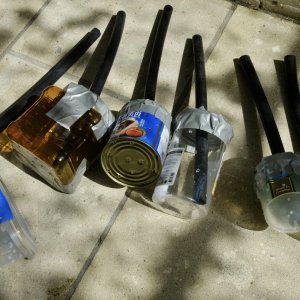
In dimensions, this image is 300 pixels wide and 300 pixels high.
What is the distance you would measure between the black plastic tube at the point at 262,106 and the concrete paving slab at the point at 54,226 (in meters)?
0.51

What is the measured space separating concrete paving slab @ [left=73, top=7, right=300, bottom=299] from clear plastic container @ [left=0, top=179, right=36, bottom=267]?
194 mm

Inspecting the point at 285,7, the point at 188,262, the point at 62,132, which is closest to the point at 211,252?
the point at 188,262

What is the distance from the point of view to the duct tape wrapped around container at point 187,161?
1.29 meters

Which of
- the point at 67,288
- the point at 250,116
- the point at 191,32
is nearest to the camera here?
the point at 67,288

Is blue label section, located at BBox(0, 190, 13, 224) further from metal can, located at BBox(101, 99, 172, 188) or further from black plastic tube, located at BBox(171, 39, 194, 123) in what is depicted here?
black plastic tube, located at BBox(171, 39, 194, 123)

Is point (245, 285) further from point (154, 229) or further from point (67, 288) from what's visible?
point (67, 288)

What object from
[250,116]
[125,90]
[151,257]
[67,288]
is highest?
[250,116]

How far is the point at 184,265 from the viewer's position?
132 cm

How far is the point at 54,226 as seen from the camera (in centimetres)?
136

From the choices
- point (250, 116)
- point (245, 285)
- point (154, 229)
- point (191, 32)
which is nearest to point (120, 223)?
point (154, 229)

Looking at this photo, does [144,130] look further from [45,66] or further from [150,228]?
[45,66]

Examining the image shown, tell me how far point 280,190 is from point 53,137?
0.67m

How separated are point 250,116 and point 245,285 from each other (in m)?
0.58

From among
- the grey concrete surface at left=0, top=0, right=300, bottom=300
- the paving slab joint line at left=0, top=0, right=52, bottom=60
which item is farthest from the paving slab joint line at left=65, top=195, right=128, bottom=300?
the paving slab joint line at left=0, top=0, right=52, bottom=60
